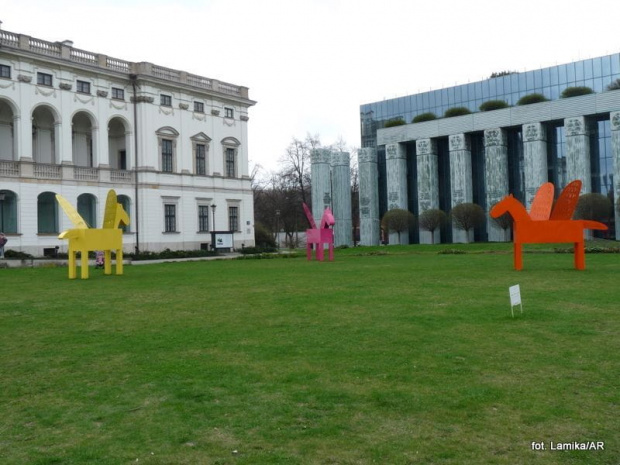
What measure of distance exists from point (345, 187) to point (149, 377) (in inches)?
2294

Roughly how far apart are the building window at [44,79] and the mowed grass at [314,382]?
33202 mm

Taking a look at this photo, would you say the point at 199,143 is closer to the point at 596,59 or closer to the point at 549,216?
the point at 549,216

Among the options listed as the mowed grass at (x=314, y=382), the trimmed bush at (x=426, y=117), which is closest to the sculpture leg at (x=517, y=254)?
the mowed grass at (x=314, y=382)

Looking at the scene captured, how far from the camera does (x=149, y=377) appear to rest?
681cm

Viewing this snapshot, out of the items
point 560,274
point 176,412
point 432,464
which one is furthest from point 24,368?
point 560,274

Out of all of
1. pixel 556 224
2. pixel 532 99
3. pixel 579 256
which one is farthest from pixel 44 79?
pixel 532 99

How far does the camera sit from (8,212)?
4006cm

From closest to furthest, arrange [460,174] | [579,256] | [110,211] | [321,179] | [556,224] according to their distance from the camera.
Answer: [556,224], [579,256], [110,211], [460,174], [321,179]

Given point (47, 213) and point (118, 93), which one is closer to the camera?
point (47, 213)

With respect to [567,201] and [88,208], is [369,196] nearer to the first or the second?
[88,208]

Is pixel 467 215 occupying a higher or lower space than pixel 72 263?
higher

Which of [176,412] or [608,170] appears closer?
[176,412]

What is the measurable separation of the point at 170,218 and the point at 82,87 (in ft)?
39.3

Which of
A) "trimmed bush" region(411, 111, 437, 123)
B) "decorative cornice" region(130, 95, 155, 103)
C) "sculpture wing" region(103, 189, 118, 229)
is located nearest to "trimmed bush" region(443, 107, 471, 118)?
"trimmed bush" region(411, 111, 437, 123)
